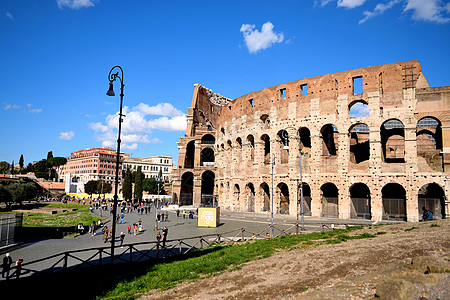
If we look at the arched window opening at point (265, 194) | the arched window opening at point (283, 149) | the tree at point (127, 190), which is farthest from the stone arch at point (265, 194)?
the tree at point (127, 190)

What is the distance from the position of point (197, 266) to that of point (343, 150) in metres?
22.6

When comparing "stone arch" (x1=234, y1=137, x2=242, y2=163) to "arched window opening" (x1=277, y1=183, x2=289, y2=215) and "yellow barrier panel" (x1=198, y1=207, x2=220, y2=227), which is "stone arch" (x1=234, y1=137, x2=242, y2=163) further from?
"yellow barrier panel" (x1=198, y1=207, x2=220, y2=227)

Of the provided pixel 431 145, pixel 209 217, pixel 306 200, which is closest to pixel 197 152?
pixel 306 200

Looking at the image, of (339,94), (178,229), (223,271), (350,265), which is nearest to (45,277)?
(223,271)

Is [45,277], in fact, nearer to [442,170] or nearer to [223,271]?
[223,271]

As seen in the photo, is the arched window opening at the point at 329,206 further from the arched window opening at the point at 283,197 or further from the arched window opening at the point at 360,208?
the arched window opening at the point at 283,197

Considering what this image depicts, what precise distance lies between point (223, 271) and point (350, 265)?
174 inches

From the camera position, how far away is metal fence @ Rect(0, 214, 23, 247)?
18.8 m

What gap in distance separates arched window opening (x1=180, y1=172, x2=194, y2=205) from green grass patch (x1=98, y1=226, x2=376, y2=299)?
3563 cm

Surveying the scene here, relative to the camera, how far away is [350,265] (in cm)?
959

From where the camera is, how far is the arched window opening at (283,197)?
34281 millimetres

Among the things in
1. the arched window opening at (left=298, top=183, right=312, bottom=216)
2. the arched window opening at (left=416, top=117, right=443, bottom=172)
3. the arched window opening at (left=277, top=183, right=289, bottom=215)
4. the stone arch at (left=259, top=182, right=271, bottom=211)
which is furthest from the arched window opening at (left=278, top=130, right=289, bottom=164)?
the arched window opening at (left=416, top=117, right=443, bottom=172)

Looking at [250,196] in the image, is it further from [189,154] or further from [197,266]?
[197,266]

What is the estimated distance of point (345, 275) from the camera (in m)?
8.75
